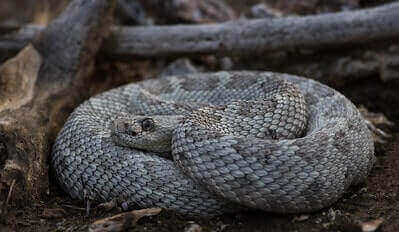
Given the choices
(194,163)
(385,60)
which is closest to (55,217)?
(194,163)

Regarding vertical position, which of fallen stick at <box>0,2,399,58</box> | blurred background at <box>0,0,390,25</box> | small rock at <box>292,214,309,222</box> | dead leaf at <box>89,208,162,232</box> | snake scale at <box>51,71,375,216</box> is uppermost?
blurred background at <box>0,0,390,25</box>

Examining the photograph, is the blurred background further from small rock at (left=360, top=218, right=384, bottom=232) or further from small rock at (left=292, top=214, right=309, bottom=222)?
small rock at (left=360, top=218, right=384, bottom=232)

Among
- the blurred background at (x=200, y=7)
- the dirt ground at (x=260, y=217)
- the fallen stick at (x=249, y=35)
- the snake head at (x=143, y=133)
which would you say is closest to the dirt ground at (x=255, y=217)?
the dirt ground at (x=260, y=217)

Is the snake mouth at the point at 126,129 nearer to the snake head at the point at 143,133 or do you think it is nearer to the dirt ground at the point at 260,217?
the snake head at the point at 143,133

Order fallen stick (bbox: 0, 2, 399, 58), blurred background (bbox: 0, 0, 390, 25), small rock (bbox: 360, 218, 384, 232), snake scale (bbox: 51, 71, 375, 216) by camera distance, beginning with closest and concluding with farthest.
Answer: small rock (bbox: 360, 218, 384, 232) < snake scale (bbox: 51, 71, 375, 216) < fallen stick (bbox: 0, 2, 399, 58) < blurred background (bbox: 0, 0, 390, 25)

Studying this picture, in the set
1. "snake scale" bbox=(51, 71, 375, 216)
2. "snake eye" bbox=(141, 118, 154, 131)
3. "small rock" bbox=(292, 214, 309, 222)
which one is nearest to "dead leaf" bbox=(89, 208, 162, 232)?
"snake scale" bbox=(51, 71, 375, 216)

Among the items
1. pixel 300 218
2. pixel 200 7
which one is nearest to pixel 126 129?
pixel 300 218

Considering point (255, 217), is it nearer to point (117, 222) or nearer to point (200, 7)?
point (117, 222)

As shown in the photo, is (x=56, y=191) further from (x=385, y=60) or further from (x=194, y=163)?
(x=385, y=60)
